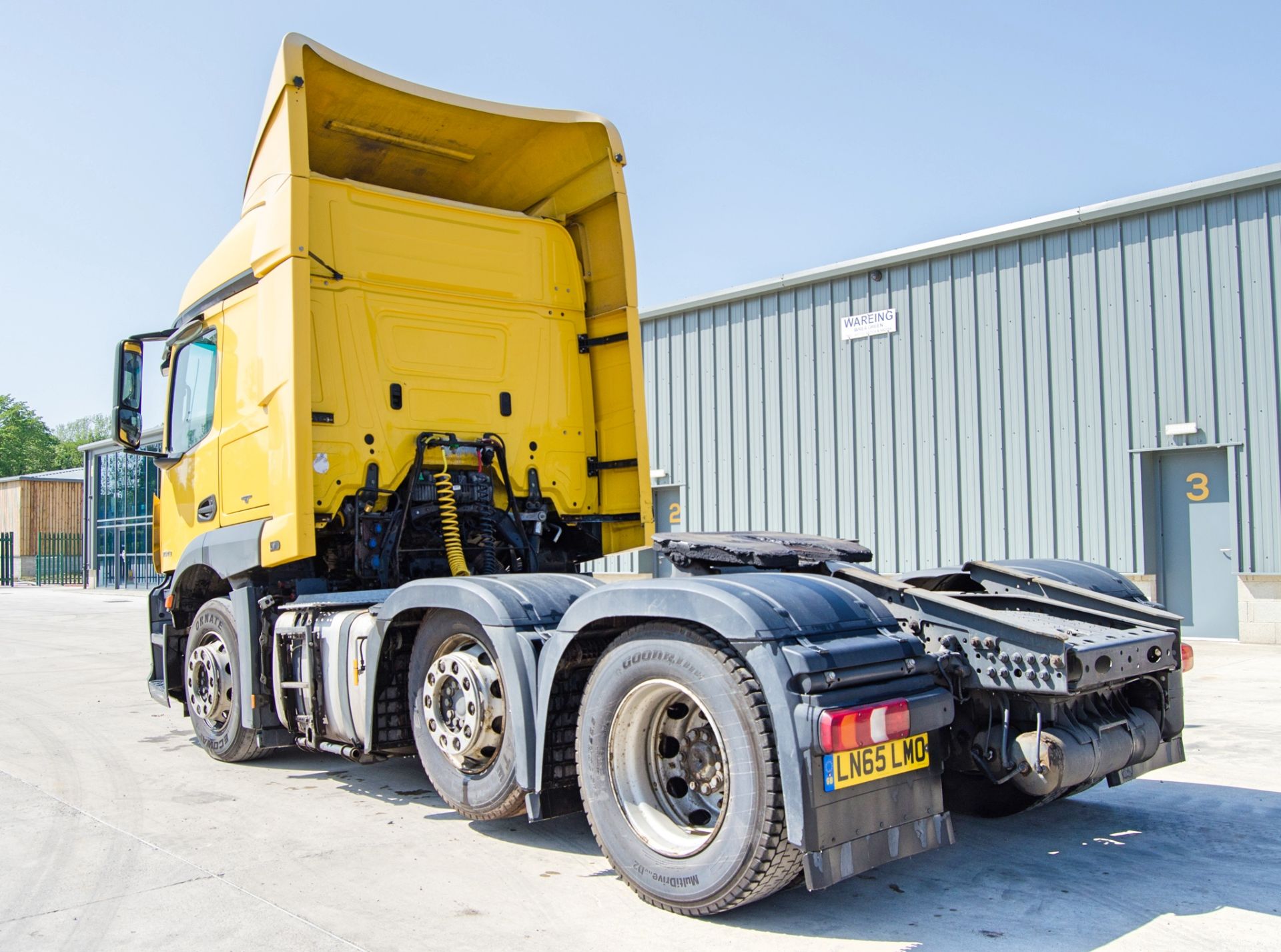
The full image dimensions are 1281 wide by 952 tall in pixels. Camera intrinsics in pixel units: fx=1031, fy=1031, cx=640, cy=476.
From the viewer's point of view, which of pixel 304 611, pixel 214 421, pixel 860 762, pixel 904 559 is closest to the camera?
pixel 860 762

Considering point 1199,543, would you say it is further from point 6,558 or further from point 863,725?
point 6,558

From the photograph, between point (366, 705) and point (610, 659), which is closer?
point (610, 659)

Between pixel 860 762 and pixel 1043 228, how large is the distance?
1200 centimetres

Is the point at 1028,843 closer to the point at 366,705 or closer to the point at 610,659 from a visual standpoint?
the point at 610,659

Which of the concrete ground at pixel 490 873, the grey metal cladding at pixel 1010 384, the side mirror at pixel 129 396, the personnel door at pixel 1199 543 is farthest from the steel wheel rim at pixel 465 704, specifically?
the personnel door at pixel 1199 543

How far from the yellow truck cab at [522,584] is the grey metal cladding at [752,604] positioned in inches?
0.5

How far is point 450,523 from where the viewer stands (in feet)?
20.0

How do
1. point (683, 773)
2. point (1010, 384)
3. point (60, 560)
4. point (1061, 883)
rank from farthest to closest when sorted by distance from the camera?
point (60, 560)
point (1010, 384)
point (1061, 883)
point (683, 773)

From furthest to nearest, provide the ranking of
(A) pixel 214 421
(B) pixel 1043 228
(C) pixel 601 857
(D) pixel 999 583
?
(B) pixel 1043 228 < (A) pixel 214 421 < (D) pixel 999 583 < (C) pixel 601 857

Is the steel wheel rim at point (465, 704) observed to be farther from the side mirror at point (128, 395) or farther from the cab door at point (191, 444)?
the side mirror at point (128, 395)

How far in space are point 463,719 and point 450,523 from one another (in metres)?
1.66

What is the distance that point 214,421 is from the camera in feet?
21.7

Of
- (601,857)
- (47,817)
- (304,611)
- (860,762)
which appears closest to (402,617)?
(304,611)

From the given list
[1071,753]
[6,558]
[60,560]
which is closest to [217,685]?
[1071,753]
